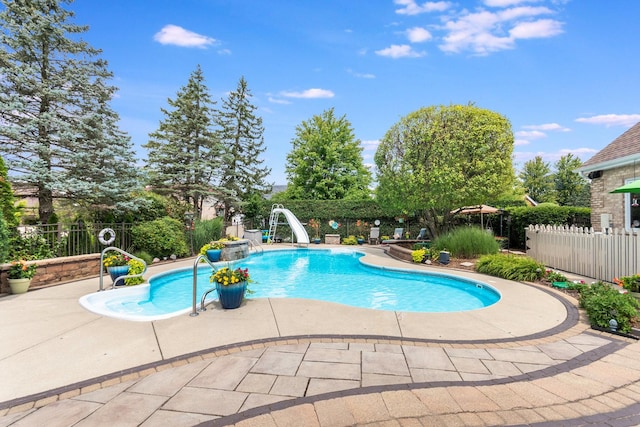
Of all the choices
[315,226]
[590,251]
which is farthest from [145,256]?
[590,251]

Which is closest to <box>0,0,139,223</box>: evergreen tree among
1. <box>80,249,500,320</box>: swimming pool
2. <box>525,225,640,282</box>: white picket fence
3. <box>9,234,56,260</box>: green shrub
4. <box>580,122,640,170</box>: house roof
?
<box>9,234,56,260</box>: green shrub

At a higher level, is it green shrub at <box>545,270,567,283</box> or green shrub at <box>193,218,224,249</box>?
green shrub at <box>193,218,224,249</box>

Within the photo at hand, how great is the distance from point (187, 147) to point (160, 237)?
8.42m

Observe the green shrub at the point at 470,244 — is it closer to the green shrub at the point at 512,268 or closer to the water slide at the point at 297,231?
the green shrub at the point at 512,268

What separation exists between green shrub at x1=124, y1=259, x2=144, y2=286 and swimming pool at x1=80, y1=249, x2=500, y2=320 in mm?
319

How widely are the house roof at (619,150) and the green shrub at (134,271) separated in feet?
45.7

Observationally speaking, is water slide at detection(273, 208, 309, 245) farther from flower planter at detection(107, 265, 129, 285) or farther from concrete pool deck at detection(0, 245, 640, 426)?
concrete pool deck at detection(0, 245, 640, 426)

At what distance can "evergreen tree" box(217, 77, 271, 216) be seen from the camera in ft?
71.8

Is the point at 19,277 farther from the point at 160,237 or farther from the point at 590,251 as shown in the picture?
the point at 590,251

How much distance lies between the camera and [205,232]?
13.8 metres

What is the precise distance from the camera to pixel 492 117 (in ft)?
36.4

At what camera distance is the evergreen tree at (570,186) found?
103 ft

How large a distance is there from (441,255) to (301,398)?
8703mm

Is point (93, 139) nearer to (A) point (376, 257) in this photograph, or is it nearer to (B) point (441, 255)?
(A) point (376, 257)
